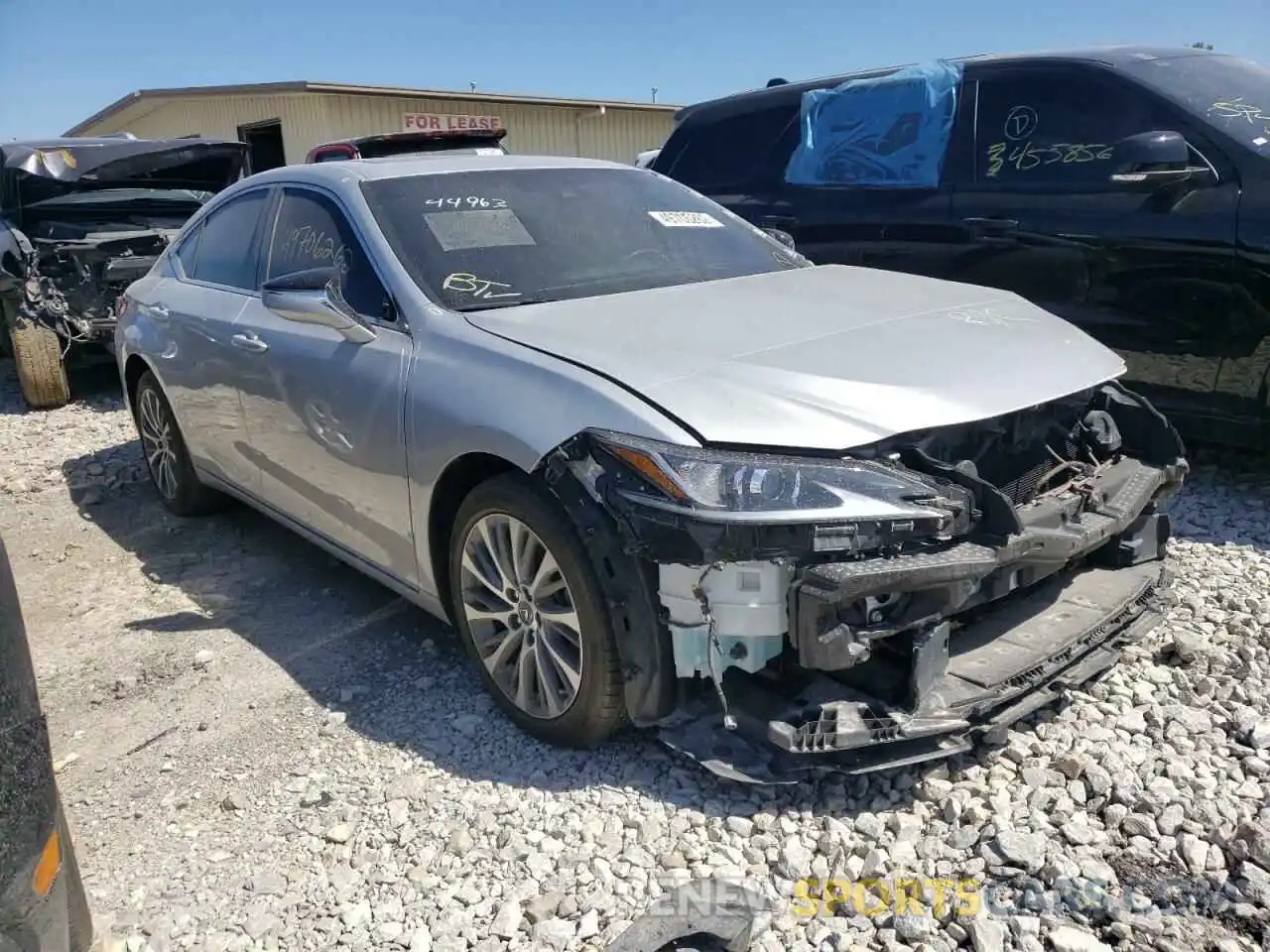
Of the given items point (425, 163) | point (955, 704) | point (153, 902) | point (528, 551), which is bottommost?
point (153, 902)

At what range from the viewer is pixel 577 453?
2611mm

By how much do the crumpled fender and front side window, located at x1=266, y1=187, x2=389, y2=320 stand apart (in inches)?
78.0

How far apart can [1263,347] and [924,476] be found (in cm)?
254

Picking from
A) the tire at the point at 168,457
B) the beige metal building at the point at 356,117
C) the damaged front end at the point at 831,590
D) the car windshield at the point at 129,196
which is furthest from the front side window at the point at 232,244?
the beige metal building at the point at 356,117

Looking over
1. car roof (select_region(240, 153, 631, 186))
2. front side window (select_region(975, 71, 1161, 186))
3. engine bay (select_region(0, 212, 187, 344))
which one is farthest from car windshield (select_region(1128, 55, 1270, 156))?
engine bay (select_region(0, 212, 187, 344))

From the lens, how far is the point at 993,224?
4980mm

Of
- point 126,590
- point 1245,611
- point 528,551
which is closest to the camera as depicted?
point 528,551

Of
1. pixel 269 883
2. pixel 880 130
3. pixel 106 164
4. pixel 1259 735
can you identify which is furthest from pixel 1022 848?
pixel 106 164

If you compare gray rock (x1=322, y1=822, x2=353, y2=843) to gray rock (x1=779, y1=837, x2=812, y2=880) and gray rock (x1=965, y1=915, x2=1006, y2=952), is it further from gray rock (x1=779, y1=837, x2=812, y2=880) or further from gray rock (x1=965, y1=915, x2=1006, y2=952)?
gray rock (x1=965, y1=915, x2=1006, y2=952)

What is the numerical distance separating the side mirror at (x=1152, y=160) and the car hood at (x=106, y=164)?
7.41 m

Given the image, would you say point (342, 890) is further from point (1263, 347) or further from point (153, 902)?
point (1263, 347)

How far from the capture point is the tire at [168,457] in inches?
202

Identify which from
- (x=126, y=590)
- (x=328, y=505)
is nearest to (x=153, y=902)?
(x=328, y=505)

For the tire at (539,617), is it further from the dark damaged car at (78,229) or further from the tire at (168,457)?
the dark damaged car at (78,229)
